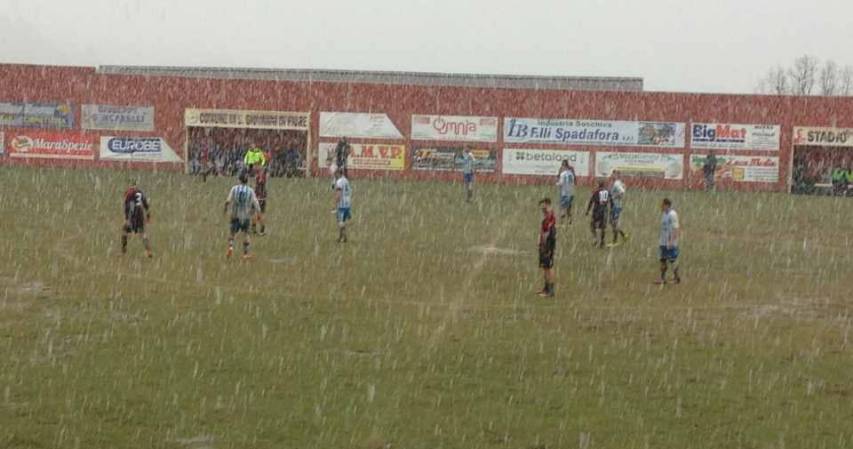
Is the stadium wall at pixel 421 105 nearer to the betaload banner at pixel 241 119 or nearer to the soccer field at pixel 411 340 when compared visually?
the betaload banner at pixel 241 119

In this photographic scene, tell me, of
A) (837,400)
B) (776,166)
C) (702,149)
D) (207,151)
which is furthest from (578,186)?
(837,400)

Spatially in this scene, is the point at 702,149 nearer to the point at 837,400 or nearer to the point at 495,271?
the point at 495,271

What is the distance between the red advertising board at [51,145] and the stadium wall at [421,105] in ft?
0.69

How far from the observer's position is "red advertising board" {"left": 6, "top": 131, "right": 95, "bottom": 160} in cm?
4503

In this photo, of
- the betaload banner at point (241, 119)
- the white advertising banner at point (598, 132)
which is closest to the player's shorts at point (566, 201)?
the white advertising banner at point (598, 132)

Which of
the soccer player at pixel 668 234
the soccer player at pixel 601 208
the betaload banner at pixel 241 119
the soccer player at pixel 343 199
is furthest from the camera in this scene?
the betaload banner at pixel 241 119

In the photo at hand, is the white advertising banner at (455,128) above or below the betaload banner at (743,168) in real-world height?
above

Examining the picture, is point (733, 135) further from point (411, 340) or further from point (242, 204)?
point (411, 340)

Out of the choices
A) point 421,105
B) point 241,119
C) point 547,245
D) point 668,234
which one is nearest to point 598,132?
point 421,105

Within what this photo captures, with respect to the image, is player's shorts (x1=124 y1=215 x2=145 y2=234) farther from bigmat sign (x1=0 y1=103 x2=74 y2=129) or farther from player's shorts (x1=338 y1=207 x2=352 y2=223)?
bigmat sign (x1=0 y1=103 x2=74 y2=129)

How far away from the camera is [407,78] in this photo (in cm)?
5459

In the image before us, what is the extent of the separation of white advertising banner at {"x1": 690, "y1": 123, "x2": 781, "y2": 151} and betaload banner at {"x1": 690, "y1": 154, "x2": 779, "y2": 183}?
1.43ft

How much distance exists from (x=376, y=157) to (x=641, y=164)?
1086 centimetres

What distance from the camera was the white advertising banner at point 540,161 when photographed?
4409 centimetres
